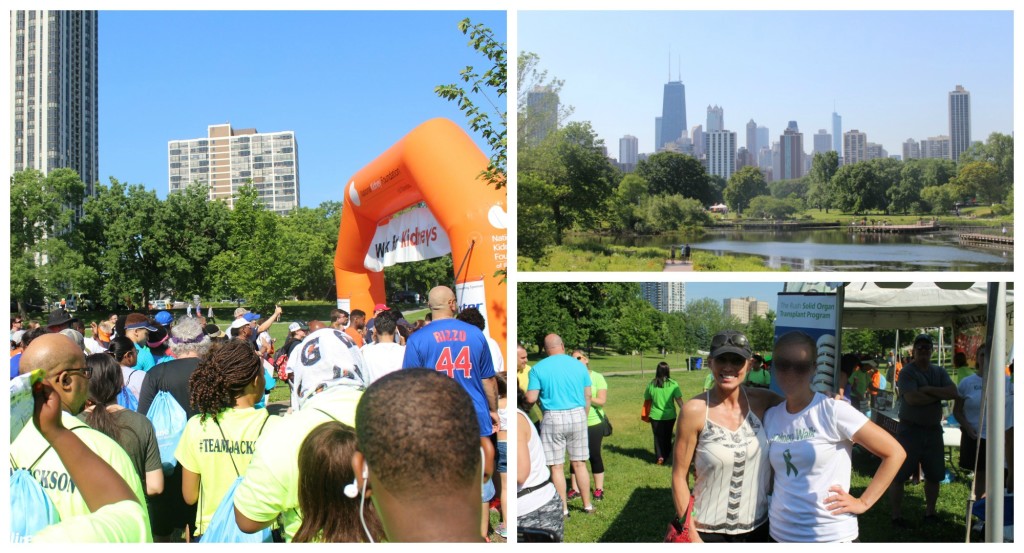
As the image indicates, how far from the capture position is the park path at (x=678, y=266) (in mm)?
3754

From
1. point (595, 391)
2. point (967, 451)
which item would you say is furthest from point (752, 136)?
point (967, 451)

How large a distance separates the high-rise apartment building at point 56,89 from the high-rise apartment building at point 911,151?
91.6m

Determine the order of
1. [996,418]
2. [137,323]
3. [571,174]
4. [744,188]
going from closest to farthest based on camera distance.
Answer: [996,418] < [571,174] < [744,188] < [137,323]

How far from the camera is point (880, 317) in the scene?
141 inches

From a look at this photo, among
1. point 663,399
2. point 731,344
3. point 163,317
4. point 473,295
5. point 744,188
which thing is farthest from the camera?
point 163,317

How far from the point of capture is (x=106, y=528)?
5.30 feet

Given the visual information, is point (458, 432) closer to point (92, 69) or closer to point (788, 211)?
point (788, 211)

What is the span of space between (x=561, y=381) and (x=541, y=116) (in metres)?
1.35

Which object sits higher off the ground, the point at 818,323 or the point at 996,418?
the point at 818,323

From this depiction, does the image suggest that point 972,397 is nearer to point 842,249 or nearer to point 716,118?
point 842,249

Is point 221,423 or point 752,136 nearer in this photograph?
point 221,423

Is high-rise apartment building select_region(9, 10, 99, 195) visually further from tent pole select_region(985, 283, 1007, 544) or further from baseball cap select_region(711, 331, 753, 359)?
tent pole select_region(985, 283, 1007, 544)

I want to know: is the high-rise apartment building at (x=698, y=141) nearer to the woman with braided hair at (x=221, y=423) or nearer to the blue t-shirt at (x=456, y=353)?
the blue t-shirt at (x=456, y=353)

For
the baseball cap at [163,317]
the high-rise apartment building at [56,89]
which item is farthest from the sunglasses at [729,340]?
the high-rise apartment building at [56,89]
